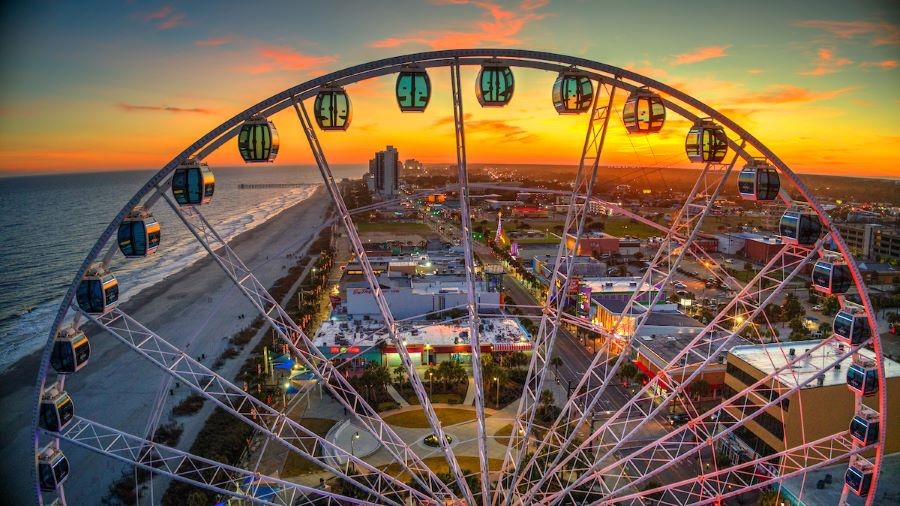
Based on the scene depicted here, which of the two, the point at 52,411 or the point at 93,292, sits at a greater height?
the point at 93,292

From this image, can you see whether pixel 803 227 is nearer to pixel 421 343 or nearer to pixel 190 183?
pixel 190 183

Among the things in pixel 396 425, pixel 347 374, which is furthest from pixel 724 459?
pixel 347 374

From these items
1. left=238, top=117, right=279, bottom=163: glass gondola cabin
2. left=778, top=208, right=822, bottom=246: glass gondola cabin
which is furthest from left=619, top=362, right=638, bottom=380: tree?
left=238, top=117, right=279, bottom=163: glass gondola cabin

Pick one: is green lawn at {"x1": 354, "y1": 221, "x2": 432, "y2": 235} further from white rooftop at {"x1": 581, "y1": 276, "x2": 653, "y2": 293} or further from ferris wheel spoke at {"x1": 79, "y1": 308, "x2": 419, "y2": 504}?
ferris wheel spoke at {"x1": 79, "y1": 308, "x2": 419, "y2": 504}

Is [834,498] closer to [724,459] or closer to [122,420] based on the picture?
[724,459]

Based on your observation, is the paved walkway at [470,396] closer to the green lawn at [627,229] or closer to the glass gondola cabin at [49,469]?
the glass gondola cabin at [49,469]

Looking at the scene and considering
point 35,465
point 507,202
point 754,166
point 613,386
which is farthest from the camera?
point 507,202

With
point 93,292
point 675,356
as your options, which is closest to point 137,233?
Result: point 93,292
